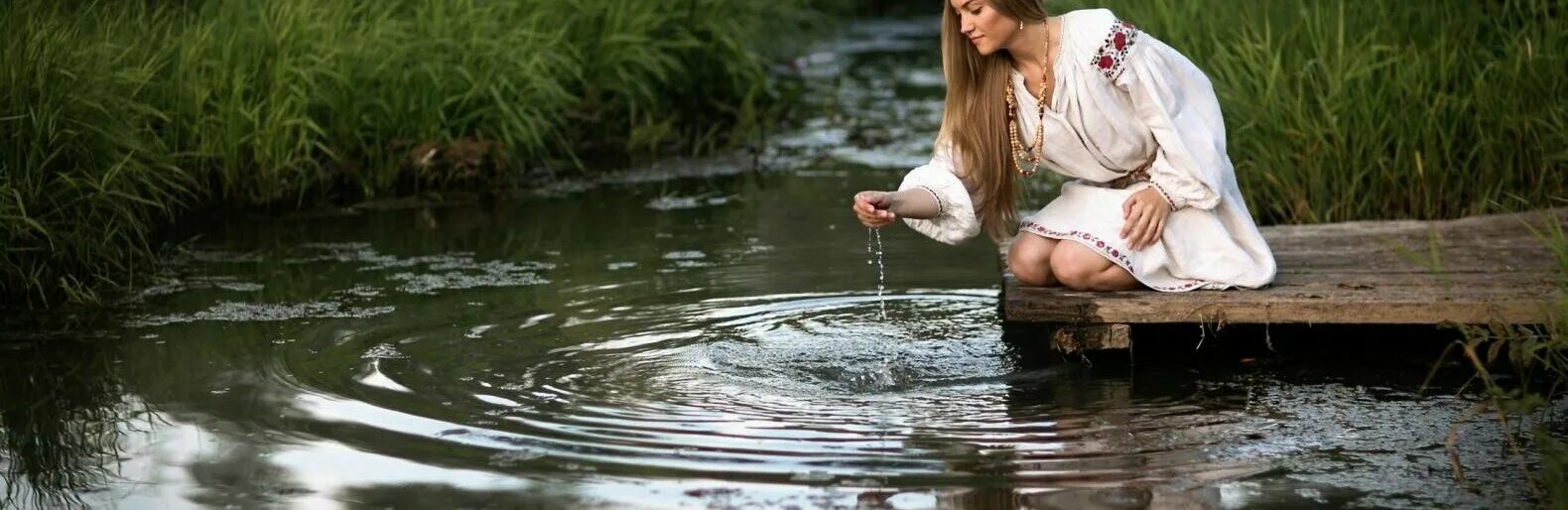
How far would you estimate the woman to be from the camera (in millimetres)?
4867

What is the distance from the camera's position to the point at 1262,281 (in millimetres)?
4977

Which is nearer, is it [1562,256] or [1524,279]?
[1562,256]

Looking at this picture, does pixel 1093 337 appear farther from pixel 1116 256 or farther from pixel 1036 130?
pixel 1036 130

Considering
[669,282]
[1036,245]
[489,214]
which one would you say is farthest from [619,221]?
[1036,245]

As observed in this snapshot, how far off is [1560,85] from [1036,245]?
2.32m

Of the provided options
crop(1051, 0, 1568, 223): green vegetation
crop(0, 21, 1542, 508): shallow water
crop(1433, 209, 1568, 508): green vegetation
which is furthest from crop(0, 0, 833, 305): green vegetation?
crop(1433, 209, 1568, 508): green vegetation

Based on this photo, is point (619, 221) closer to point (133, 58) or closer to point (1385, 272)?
point (133, 58)

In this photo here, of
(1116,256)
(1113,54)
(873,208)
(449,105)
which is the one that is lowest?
(1116,256)

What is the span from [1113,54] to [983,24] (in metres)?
0.34

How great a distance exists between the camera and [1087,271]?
4.98 metres

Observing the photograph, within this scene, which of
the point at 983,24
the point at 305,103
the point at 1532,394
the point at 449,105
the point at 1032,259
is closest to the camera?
the point at 1532,394

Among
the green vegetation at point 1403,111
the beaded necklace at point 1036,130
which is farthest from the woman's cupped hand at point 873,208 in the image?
the green vegetation at point 1403,111

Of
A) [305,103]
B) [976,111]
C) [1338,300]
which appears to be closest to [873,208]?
[976,111]

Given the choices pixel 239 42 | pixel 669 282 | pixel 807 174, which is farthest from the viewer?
pixel 807 174
